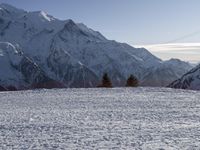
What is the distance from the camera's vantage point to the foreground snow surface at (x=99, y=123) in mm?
19062

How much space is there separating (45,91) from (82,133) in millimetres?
30218

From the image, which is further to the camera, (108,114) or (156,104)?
(156,104)

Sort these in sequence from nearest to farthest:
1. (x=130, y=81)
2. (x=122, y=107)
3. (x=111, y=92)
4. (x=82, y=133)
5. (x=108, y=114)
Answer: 1. (x=82, y=133)
2. (x=108, y=114)
3. (x=122, y=107)
4. (x=111, y=92)
5. (x=130, y=81)

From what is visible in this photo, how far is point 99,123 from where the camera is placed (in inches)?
997

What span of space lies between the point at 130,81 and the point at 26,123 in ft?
168

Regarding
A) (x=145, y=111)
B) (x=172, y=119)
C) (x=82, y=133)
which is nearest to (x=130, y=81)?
(x=145, y=111)

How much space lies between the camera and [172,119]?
2722 centimetres

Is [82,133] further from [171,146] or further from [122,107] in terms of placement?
[122,107]

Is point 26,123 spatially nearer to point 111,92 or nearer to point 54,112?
point 54,112

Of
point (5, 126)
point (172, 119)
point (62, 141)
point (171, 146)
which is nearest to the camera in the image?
point (171, 146)

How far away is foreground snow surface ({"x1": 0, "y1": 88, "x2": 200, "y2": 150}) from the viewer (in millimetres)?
19062

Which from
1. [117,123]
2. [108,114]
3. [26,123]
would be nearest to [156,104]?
[108,114]

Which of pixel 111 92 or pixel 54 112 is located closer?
pixel 54 112

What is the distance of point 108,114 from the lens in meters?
29.9
